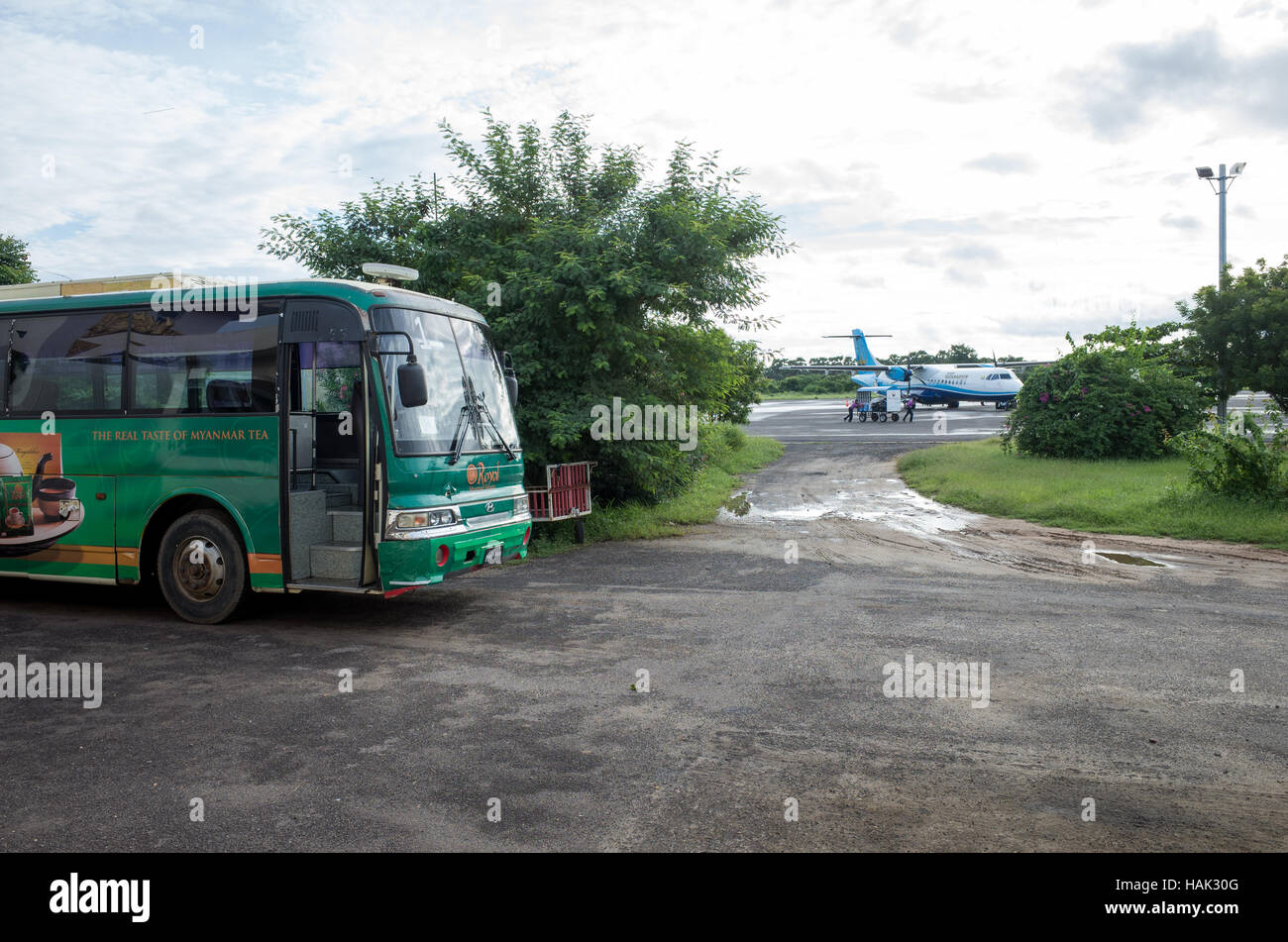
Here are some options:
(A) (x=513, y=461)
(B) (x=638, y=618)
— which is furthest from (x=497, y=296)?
(B) (x=638, y=618)

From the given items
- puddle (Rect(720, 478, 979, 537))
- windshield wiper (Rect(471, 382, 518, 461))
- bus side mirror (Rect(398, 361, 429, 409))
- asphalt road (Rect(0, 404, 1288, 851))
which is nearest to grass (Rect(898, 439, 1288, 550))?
puddle (Rect(720, 478, 979, 537))

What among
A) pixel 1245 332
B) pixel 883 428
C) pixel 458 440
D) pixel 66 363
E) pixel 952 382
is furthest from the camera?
pixel 952 382

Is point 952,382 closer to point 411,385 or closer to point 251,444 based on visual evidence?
point 411,385

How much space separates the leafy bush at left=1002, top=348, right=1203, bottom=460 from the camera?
22.8 m

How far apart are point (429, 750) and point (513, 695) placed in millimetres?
1139

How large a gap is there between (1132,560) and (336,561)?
9.73 metres

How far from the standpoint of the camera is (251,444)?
8.45 metres

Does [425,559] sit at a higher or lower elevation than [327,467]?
lower

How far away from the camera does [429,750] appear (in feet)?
17.6

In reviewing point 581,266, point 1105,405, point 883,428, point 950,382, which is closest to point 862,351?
point 950,382

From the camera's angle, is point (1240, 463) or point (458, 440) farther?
point (1240, 463)

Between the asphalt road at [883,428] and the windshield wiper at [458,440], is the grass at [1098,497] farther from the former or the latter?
the asphalt road at [883,428]
